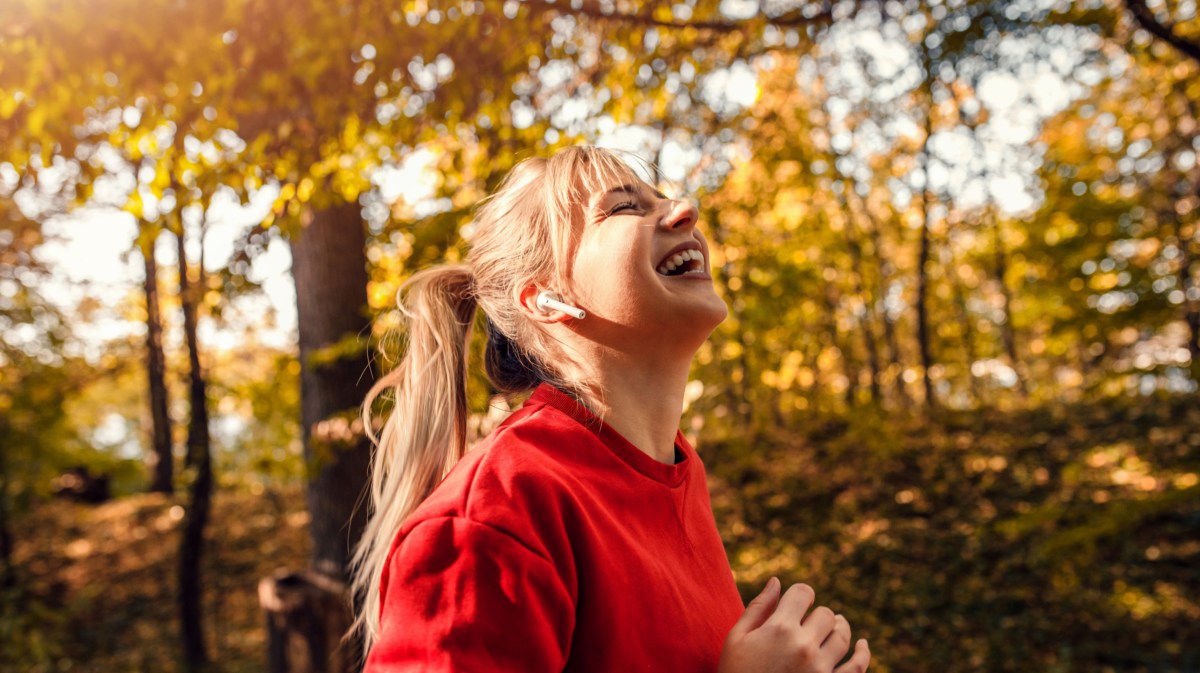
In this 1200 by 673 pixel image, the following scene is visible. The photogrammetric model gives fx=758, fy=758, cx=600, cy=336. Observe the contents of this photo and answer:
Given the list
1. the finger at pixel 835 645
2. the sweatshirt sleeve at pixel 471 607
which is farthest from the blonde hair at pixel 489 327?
the finger at pixel 835 645

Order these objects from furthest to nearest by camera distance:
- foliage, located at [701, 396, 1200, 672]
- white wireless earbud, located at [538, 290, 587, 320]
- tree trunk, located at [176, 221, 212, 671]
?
tree trunk, located at [176, 221, 212, 671] < foliage, located at [701, 396, 1200, 672] < white wireless earbud, located at [538, 290, 587, 320]

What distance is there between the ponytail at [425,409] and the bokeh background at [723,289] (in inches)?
5.5

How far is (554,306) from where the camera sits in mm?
1256

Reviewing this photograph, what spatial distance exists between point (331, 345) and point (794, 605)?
133 inches

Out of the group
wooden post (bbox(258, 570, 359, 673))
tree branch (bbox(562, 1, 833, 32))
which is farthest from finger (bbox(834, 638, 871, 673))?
tree branch (bbox(562, 1, 833, 32))

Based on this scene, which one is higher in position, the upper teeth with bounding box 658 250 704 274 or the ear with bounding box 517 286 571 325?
the upper teeth with bounding box 658 250 704 274

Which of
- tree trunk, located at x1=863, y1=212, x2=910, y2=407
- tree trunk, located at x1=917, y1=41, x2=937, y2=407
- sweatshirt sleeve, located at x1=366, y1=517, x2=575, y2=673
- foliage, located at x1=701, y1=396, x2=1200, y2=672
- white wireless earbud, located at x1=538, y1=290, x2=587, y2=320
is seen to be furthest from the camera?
tree trunk, located at x1=863, y1=212, x2=910, y2=407

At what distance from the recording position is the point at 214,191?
2.98m

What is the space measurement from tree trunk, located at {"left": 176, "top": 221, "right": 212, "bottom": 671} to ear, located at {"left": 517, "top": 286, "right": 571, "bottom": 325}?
6.99 m

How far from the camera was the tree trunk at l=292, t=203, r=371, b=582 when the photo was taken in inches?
158

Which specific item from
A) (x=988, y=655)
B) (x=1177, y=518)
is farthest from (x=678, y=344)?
(x=1177, y=518)

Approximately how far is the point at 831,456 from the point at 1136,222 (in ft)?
13.5

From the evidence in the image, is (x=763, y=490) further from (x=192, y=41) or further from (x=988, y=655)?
(x=192, y=41)

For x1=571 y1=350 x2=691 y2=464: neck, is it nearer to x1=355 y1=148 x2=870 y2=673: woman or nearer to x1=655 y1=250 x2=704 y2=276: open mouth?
x1=355 y1=148 x2=870 y2=673: woman
